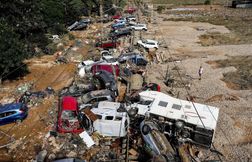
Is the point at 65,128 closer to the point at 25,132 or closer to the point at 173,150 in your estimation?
the point at 25,132

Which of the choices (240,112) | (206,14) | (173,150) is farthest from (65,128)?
(206,14)

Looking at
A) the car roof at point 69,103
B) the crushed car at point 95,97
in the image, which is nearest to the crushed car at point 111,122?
the car roof at point 69,103

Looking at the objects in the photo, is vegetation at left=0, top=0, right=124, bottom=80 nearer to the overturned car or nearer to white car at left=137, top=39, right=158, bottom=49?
white car at left=137, top=39, right=158, bottom=49

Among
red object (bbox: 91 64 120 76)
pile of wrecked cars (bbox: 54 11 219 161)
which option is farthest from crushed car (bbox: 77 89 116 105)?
red object (bbox: 91 64 120 76)

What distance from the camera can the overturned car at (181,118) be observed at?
1695 centimetres

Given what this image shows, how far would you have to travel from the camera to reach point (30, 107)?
2270 cm

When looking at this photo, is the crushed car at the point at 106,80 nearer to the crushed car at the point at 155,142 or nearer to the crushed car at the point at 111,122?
→ the crushed car at the point at 111,122

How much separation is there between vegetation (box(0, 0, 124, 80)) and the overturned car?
14.1 meters

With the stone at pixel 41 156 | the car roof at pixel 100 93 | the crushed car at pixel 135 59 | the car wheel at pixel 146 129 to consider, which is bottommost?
the stone at pixel 41 156

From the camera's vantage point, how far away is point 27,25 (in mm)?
35250

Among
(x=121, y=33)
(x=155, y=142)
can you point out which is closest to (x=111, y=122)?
(x=155, y=142)

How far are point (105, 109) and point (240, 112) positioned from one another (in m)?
10.6

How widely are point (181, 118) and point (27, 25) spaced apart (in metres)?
25.8

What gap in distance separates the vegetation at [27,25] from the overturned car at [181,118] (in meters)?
14.1
